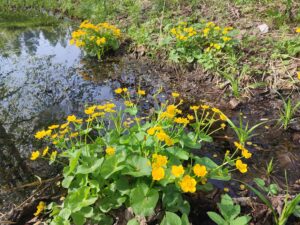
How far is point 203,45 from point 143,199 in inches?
137

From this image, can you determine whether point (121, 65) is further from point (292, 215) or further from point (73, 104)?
point (292, 215)

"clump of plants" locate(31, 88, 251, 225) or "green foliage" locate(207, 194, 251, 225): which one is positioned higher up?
"clump of plants" locate(31, 88, 251, 225)

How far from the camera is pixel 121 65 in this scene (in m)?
5.29

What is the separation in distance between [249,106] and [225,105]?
303mm

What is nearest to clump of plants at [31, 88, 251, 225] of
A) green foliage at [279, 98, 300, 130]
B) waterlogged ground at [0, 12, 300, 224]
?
waterlogged ground at [0, 12, 300, 224]

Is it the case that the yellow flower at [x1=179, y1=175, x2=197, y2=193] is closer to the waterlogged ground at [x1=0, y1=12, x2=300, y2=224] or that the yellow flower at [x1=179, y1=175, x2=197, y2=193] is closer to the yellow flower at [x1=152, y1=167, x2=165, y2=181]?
the yellow flower at [x1=152, y1=167, x2=165, y2=181]

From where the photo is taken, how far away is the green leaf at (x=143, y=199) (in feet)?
5.72

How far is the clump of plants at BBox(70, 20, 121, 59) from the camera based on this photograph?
5457 mm

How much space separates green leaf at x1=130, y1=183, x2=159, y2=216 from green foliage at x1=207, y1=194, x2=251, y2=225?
13.7 inches

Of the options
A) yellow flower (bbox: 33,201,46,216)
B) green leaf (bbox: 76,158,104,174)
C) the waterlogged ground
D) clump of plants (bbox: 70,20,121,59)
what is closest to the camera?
green leaf (bbox: 76,158,104,174)

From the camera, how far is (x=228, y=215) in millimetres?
1800

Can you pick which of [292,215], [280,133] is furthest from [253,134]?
[292,215]

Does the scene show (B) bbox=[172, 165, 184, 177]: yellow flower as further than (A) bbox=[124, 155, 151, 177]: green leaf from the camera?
No

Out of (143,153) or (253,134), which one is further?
(253,134)
